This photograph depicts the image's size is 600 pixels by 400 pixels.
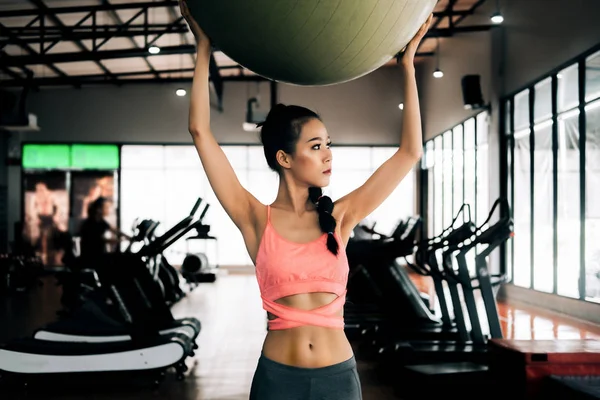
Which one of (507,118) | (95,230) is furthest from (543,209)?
(95,230)

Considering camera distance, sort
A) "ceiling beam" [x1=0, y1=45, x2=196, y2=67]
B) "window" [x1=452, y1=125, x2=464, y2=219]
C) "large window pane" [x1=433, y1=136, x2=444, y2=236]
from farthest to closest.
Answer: "large window pane" [x1=433, y1=136, x2=444, y2=236] < "window" [x1=452, y1=125, x2=464, y2=219] < "ceiling beam" [x1=0, y1=45, x2=196, y2=67]

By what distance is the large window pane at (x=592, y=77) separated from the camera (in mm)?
6824

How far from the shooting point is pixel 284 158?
53.0 inches

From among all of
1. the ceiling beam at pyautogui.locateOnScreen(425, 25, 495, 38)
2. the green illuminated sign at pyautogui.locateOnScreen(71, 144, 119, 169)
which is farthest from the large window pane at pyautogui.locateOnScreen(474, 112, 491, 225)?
the green illuminated sign at pyautogui.locateOnScreen(71, 144, 119, 169)

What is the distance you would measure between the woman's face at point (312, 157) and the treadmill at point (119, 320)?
11.3 feet

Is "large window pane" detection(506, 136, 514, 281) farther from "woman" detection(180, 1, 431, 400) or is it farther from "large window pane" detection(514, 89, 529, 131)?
"woman" detection(180, 1, 431, 400)

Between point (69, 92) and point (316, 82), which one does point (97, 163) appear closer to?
point (69, 92)

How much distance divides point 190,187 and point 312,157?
13.7 m

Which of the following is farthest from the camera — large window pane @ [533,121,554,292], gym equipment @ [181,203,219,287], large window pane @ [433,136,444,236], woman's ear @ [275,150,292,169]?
large window pane @ [433,136,444,236]

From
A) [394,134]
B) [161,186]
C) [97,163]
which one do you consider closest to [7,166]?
[97,163]

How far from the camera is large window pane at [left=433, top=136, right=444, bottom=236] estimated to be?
43.6 feet

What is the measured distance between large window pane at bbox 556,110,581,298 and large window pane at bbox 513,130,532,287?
39.7 inches

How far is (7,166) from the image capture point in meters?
14.6

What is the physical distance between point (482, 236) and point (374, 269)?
1848mm
